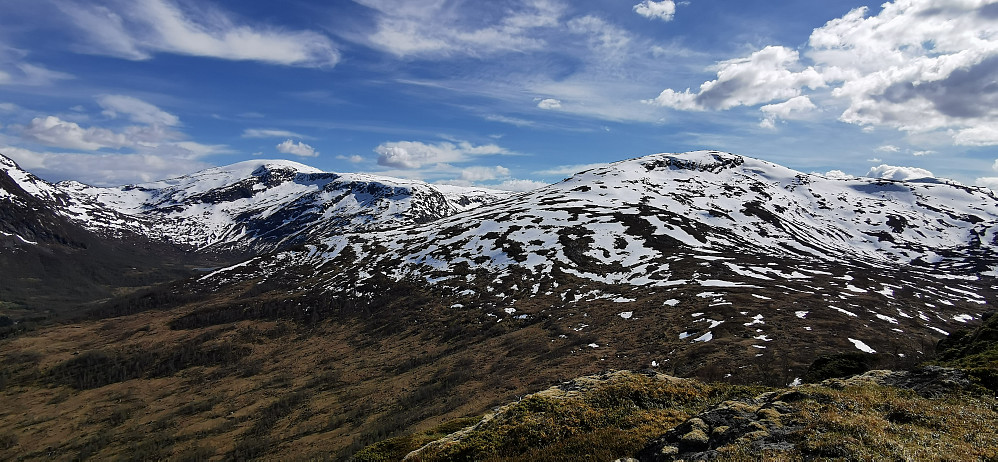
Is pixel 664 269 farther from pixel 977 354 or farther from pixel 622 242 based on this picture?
pixel 977 354

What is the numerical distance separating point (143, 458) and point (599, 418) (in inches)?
3844

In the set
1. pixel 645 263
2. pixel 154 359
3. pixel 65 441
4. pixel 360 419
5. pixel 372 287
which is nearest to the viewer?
pixel 360 419

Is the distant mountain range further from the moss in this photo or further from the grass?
the grass

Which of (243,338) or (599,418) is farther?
(243,338)

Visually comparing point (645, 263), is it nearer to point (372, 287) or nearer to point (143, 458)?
point (372, 287)

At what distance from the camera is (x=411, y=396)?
69625 mm

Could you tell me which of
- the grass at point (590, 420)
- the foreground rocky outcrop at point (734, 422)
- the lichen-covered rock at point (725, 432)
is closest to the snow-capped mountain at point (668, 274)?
the foreground rocky outcrop at point (734, 422)

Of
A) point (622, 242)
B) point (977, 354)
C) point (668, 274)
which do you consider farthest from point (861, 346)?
point (622, 242)

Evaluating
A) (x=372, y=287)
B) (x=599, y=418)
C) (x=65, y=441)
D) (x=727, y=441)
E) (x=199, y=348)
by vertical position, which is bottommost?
(x=65, y=441)

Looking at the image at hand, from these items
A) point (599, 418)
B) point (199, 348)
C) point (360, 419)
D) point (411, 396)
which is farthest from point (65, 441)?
point (599, 418)

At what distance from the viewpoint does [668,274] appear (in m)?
99.2

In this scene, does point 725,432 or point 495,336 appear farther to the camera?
point 495,336

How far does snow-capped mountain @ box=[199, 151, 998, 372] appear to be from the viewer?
63406mm

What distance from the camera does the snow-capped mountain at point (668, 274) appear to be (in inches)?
2496
